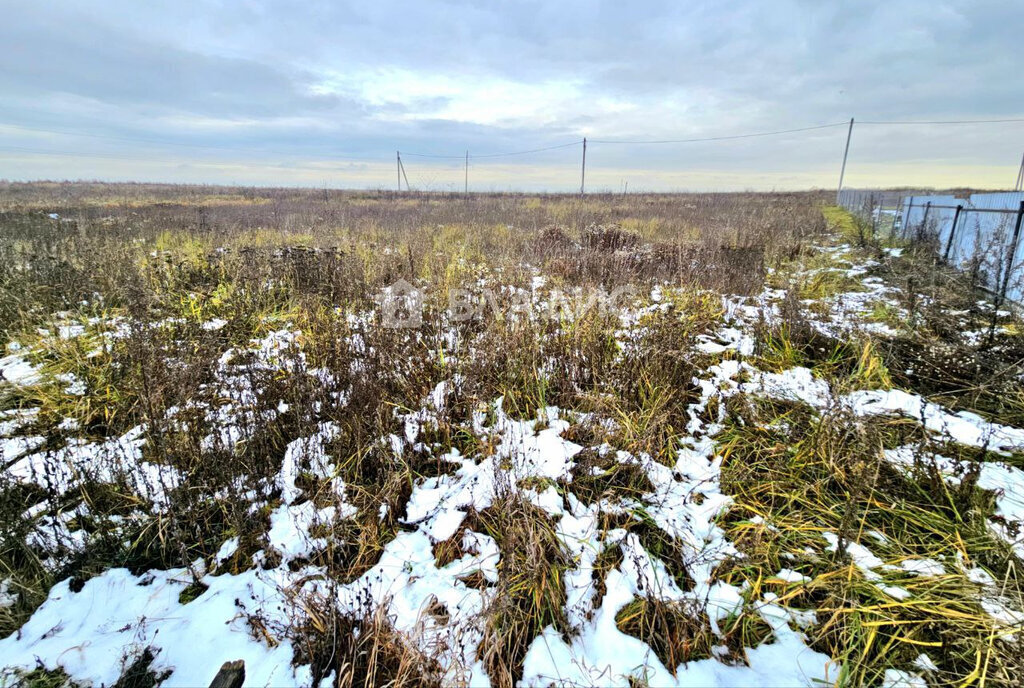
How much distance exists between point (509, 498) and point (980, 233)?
870cm

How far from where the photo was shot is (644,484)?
2504 mm

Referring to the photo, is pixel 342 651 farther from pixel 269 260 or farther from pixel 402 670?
pixel 269 260

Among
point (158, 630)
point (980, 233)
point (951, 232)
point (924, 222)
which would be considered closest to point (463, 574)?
point (158, 630)

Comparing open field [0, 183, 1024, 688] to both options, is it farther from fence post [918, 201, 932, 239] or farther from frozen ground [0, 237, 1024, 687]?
fence post [918, 201, 932, 239]

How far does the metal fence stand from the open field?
1.18m

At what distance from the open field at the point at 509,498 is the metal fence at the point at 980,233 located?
118 centimetres

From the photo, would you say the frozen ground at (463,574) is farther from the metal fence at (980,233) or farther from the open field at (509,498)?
the metal fence at (980,233)

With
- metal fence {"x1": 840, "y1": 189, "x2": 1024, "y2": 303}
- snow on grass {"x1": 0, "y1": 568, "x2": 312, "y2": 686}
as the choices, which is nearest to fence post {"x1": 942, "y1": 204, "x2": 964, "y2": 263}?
metal fence {"x1": 840, "y1": 189, "x2": 1024, "y2": 303}

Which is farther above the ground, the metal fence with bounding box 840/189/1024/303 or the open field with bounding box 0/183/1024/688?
the metal fence with bounding box 840/189/1024/303

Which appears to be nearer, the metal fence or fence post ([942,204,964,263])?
the metal fence

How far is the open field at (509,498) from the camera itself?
167cm

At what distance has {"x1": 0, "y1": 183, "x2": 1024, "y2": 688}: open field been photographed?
167cm

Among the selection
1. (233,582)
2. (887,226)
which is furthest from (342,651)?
(887,226)

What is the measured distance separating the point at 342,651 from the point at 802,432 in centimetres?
293
